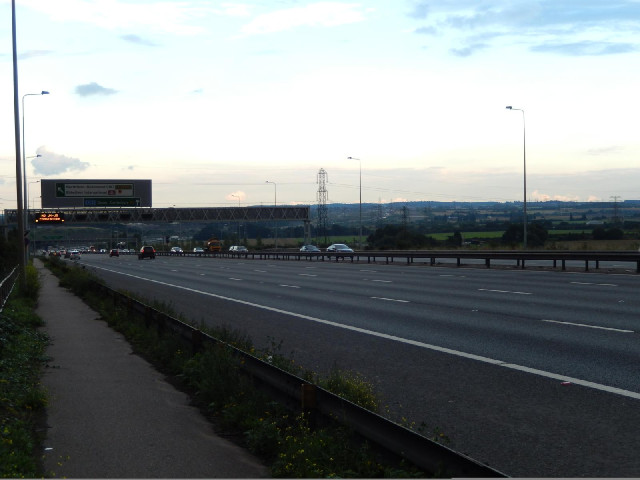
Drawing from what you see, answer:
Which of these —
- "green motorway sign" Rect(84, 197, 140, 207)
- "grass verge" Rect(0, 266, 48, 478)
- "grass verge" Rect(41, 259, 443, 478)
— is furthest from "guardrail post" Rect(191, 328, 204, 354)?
"green motorway sign" Rect(84, 197, 140, 207)

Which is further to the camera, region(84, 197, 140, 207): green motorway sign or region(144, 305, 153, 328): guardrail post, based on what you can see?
region(84, 197, 140, 207): green motorway sign

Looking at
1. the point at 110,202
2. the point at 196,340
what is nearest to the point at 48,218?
the point at 110,202

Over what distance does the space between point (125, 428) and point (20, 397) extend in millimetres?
1874

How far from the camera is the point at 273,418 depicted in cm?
805

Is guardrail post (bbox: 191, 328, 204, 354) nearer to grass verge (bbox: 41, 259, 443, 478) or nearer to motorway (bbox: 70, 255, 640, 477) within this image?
grass verge (bbox: 41, 259, 443, 478)

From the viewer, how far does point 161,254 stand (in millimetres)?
119812

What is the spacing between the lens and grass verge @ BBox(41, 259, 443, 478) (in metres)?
6.37

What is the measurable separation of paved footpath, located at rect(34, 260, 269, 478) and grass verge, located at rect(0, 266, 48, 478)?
0.52 ft

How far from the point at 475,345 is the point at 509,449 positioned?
672cm

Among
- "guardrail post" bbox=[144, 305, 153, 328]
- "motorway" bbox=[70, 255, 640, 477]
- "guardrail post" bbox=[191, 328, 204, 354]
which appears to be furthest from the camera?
"guardrail post" bbox=[144, 305, 153, 328]

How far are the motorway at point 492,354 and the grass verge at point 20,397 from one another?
3493mm

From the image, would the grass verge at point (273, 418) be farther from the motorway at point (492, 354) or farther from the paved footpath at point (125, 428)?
the motorway at point (492, 354)

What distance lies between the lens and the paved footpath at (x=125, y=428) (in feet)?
22.7

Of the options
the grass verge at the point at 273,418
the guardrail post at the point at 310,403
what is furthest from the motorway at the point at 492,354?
the guardrail post at the point at 310,403
